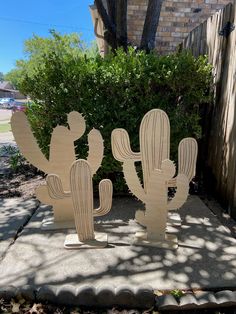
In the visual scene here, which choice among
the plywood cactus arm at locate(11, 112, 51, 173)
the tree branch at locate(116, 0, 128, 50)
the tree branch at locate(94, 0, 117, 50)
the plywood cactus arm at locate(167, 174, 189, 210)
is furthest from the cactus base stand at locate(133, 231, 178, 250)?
the tree branch at locate(94, 0, 117, 50)

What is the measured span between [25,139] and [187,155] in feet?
5.68

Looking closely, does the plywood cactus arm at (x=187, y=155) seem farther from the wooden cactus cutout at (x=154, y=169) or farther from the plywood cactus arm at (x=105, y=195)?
the plywood cactus arm at (x=105, y=195)

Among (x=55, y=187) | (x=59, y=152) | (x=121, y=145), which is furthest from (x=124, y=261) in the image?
(x=59, y=152)

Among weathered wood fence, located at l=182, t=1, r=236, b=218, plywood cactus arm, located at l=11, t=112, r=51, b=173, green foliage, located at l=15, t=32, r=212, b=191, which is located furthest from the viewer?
green foliage, located at l=15, t=32, r=212, b=191

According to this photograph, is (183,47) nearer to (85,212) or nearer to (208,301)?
(85,212)

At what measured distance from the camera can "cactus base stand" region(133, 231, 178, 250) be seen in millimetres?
3053

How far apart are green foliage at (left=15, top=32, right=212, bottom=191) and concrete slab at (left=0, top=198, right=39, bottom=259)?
849mm

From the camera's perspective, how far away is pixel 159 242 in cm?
310

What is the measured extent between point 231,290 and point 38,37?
3102 cm

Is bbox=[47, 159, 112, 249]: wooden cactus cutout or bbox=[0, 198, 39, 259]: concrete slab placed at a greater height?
bbox=[47, 159, 112, 249]: wooden cactus cutout

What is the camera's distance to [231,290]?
240 cm

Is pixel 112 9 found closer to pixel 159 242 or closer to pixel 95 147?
pixel 95 147

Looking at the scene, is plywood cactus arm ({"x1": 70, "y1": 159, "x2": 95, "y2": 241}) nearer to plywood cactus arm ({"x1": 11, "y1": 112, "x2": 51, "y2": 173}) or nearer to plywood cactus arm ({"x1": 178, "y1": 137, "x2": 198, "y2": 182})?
plywood cactus arm ({"x1": 11, "y1": 112, "x2": 51, "y2": 173})

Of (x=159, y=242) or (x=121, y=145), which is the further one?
(x=121, y=145)
